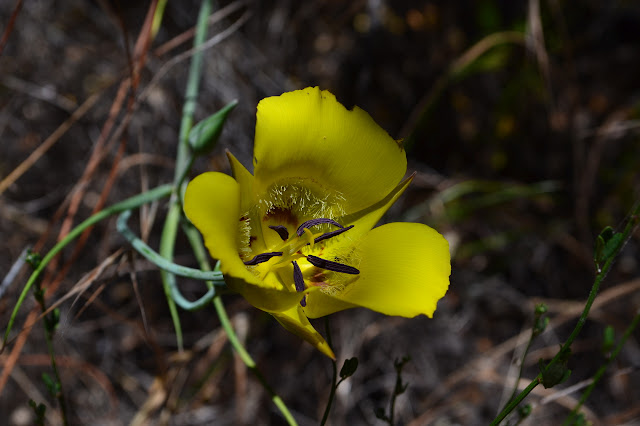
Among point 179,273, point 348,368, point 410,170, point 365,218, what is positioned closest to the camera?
point 348,368

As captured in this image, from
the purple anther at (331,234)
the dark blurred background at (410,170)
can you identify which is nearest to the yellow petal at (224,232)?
the purple anther at (331,234)

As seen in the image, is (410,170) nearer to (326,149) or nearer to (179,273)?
(326,149)

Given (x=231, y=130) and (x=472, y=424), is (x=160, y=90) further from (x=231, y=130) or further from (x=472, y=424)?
(x=472, y=424)

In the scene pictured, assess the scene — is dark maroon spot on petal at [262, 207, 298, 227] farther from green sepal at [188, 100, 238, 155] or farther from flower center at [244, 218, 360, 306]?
green sepal at [188, 100, 238, 155]

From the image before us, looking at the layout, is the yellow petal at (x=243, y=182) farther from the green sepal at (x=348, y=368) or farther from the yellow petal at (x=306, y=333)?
the green sepal at (x=348, y=368)

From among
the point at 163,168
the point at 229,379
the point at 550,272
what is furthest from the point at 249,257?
the point at 550,272

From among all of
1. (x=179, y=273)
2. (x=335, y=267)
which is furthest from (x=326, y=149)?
(x=179, y=273)
